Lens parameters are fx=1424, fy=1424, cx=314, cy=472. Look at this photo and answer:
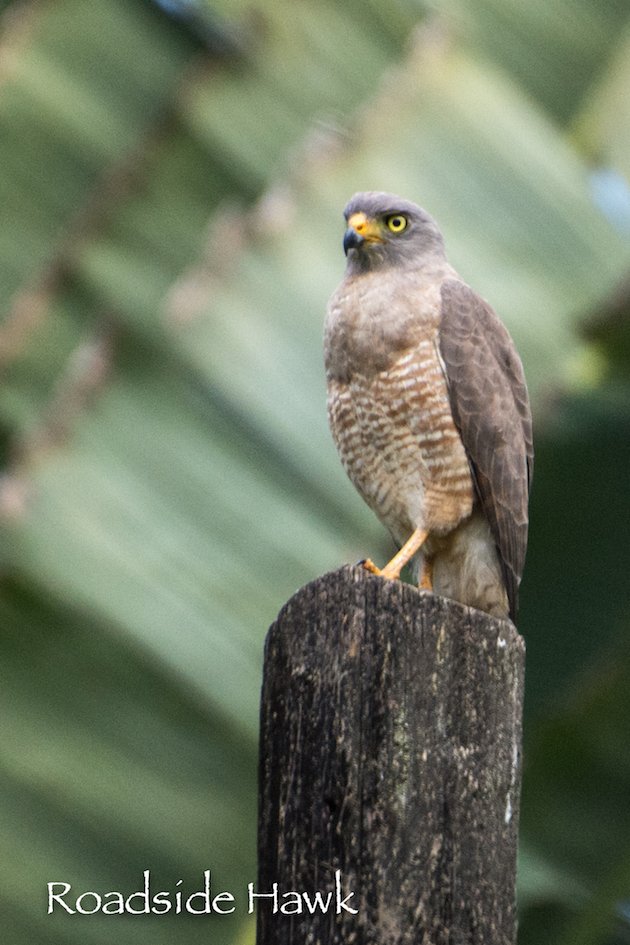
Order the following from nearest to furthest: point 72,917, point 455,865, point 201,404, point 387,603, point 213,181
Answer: point 455,865
point 387,603
point 72,917
point 201,404
point 213,181

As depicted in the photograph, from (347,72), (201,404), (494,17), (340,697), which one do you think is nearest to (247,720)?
(201,404)

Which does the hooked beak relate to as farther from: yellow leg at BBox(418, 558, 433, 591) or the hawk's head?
yellow leg at BBox(418, 558, 433, 591)

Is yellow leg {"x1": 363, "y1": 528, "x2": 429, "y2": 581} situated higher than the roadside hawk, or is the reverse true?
the roadside hawk

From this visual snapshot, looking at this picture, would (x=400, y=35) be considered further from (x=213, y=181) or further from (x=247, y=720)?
(x=247, y=720)

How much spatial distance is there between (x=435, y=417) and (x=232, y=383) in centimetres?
56

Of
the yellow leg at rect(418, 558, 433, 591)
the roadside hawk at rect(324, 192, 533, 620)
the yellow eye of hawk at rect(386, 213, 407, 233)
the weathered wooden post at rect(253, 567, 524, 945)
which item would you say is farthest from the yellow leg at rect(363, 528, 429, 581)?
the weathered wooden post at rect(253, 567, 524, 945)

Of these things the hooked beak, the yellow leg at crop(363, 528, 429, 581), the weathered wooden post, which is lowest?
the weathered wooden post

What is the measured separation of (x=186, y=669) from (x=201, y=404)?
2.34ft

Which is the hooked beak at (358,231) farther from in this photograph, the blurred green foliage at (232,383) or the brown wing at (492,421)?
the brown wing at (492,421)

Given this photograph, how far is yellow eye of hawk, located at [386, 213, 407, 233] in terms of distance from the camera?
3922mm

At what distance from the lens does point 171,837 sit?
302 centimetres

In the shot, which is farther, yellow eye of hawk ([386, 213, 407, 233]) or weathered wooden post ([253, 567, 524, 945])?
yellow eye of hawk ([386, 213, 407, 233])

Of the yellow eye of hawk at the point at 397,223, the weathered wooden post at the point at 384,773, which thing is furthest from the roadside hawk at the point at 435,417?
the weathered wooden post at the point at 384,773

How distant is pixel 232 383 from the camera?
3367 mm
